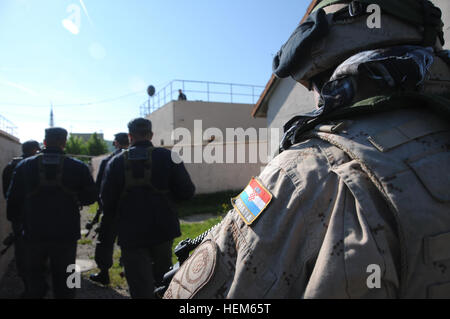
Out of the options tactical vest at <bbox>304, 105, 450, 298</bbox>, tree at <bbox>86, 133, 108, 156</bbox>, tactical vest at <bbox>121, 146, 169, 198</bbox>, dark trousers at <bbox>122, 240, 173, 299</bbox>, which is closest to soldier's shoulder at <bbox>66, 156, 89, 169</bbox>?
tactical vest at <bbox>121, 146, 169, 198</bbox>

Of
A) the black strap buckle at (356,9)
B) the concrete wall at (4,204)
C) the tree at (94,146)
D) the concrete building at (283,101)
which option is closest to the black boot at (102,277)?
the concrete wall at (4,204)

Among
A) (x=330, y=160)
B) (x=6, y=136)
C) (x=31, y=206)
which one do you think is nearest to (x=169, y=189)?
(x=31, y=206)

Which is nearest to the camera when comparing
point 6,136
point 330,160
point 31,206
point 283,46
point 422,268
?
point 422,268

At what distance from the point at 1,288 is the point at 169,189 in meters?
3.30

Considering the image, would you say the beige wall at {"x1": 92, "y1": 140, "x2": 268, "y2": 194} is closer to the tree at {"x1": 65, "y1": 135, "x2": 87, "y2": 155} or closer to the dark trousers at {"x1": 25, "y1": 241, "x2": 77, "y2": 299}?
the dark trousers at {"x1": 25, "y1": 241, "x2": 77, "y2": 299}

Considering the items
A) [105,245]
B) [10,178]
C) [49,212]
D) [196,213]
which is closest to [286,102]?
[196,213]

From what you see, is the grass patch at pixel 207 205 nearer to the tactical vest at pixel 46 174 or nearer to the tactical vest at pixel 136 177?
the tactical vest at pixel 46 174

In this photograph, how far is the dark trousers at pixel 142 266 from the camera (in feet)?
8.58

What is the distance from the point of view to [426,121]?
2.78 ft

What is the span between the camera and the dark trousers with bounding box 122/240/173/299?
262 centimetres

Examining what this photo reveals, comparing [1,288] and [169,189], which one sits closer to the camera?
[169,189]

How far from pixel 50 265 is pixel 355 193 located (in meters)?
→ 3.08

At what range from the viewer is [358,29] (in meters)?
0.99

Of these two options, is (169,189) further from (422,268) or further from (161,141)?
(161,141)
